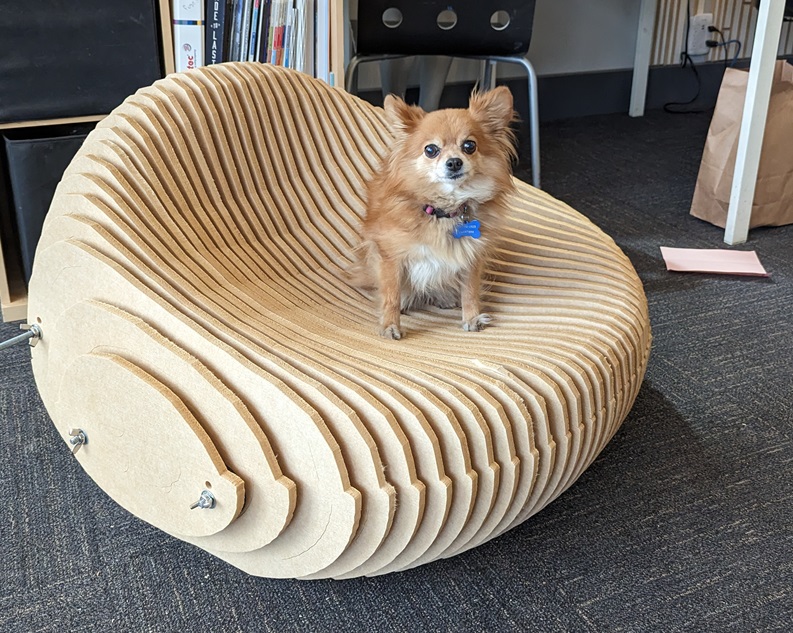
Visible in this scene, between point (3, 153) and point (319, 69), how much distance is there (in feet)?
2.92

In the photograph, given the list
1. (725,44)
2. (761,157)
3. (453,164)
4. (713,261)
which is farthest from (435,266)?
(725,44)

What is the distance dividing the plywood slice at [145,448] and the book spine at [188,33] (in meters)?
1.23

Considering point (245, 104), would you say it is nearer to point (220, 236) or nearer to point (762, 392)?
point (220, 236)

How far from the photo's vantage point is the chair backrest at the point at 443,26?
265 centimetres

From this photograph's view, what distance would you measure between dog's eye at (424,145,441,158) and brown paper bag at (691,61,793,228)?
1.56 metres

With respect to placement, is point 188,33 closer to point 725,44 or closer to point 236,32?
point 236,32

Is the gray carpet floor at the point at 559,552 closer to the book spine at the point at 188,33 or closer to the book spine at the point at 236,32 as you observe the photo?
the book spine at the point at 188,33

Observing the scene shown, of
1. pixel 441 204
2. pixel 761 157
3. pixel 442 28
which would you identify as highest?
pixel 442 28

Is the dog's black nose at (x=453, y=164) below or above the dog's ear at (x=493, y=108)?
below

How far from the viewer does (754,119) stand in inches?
Answer: 99.2

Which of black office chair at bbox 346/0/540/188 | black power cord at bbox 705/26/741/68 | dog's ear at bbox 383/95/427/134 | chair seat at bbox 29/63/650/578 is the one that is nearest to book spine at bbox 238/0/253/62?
black office chair at bbox 346/0/540/188

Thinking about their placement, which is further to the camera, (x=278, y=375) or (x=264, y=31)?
(x=264, y=31)

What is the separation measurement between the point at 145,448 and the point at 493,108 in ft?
2.97

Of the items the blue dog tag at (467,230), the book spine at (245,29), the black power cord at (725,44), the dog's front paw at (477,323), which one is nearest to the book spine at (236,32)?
the book spine at (245,29)
